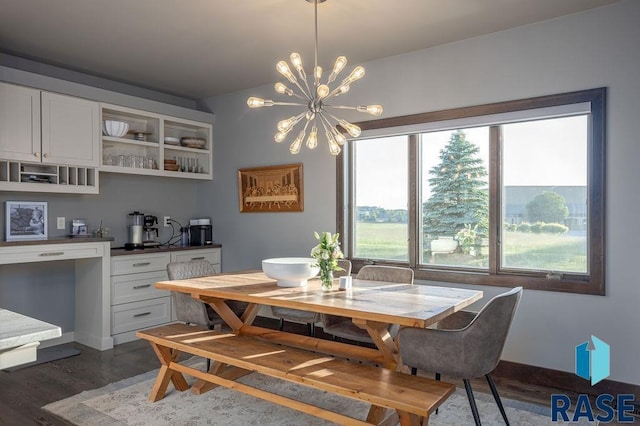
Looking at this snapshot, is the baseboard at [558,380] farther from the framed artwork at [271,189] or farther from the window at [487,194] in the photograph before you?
the framed artwork at [271,189]

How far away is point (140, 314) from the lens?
4.40m

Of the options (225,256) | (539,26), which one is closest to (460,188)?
(539,26)

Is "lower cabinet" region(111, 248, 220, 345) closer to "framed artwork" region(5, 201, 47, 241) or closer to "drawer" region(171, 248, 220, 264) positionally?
"drawer" region(171, 248, 220, 264)

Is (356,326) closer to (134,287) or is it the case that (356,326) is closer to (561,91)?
(561,91)

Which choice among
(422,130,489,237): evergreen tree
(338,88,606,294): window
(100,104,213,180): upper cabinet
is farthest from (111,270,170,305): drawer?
(422,130,489,237): evergreen tree

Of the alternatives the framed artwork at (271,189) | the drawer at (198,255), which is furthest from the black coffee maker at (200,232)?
the framed artwork at (271,189)

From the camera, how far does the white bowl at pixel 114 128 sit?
4320 millimetres

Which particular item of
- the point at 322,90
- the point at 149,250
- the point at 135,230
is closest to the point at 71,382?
the point at 149,250

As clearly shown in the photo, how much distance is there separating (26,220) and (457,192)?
3.81m

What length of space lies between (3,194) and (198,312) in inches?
84.2

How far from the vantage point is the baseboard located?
2.92 m

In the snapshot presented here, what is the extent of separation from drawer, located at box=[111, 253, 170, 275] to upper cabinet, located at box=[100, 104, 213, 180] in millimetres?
853

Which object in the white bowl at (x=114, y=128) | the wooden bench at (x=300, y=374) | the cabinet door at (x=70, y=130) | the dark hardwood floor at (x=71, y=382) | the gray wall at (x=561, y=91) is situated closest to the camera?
the wooden bench at (x=300, y=374)

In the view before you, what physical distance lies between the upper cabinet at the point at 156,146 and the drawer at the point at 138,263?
85 cm
